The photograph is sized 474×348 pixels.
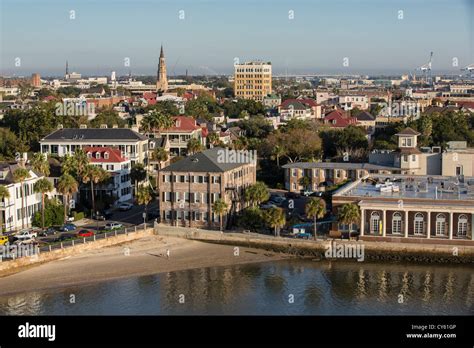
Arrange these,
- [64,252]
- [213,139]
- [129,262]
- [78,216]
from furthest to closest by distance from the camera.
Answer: [213,139]
[78,216]
[64,252]
[129,262]

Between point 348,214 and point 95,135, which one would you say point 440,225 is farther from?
point 95,135

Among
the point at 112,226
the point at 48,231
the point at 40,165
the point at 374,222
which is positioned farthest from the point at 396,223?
the point at 40,165

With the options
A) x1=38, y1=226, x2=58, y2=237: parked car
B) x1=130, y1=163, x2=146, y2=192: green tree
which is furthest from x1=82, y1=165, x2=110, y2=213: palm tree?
x1=130, y1=163, x2=146, y2=192: green tree

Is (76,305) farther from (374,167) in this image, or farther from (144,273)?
(374,167)

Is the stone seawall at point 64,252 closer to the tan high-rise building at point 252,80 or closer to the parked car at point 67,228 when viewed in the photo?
the parked car at point 67,228

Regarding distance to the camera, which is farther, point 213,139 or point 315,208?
point 213,139

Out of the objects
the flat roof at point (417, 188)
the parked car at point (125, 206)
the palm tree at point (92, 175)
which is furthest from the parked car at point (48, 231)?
the flat roof at point (417, 188)

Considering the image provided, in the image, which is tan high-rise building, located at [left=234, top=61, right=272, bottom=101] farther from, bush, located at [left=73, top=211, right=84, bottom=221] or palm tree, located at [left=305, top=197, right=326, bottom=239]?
palm tree, located at [left=305, top=197, right=326, bottom=239]
